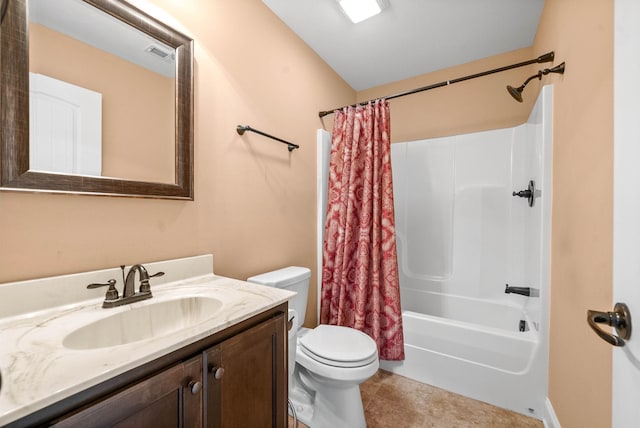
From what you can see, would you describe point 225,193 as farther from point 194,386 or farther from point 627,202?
point 627,202

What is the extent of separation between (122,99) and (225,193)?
0.60m

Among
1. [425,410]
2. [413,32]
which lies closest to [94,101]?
[413,32]

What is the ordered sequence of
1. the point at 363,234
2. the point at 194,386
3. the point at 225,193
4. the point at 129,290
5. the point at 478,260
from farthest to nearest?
the point at 478,260, the point at 363,234, the point at 225,193, the point at 129,290, the point at 194,386

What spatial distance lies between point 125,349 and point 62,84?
922 mm

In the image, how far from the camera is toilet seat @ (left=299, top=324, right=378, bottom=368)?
1.38 metres

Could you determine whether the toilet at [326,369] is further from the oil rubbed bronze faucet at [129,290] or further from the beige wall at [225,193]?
the oil rubbed bronze faucet at [129,290]

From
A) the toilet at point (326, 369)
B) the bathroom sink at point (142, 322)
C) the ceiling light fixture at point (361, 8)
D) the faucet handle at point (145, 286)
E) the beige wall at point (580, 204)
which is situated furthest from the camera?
the ceiling light fixture at point (361, 8)

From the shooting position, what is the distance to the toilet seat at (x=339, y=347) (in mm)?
1385

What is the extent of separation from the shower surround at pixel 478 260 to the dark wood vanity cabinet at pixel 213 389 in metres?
1.28

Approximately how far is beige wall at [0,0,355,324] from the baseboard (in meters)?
1.51

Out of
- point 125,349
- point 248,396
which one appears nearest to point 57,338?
point 125,349

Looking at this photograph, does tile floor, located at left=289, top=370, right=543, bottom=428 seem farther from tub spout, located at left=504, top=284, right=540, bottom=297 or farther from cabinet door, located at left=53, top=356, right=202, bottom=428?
cabinet door, located at left=53, top=356, right=202, bottom=428

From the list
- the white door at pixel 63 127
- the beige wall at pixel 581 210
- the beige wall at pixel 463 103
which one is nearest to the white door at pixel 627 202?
the beige wall at pixel 581 210

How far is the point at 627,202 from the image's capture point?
57 centimetres
